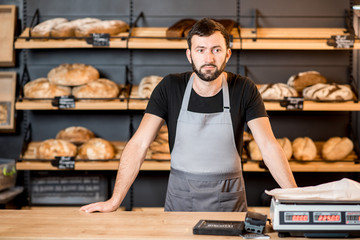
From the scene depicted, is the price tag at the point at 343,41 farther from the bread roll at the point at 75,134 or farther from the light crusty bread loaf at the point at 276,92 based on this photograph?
the bread roll at the point at 75,134

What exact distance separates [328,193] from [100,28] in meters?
2.24

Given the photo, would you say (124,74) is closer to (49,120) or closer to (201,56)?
(49,120)

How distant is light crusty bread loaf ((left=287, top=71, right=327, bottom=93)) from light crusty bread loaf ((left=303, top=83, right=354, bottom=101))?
0.10 m

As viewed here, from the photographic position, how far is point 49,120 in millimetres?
3484

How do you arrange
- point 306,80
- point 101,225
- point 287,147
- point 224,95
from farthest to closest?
point 306,80, point 287,147, point 224,95, point 101,225

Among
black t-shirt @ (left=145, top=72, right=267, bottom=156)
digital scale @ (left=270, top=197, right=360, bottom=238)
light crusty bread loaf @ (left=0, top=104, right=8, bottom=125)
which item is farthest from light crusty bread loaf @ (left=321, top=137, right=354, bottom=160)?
light crusty bread loaf @ (left=0, top=104, right=8, bottom=125)

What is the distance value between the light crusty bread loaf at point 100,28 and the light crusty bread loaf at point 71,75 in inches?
9.8

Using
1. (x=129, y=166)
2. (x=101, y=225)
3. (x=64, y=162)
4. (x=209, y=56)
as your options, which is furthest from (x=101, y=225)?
(x=64, y=162)

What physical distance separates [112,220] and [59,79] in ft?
6.05

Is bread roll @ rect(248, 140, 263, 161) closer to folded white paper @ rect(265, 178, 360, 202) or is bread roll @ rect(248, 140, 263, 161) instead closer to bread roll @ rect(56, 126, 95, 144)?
bread roll @ rect(56, 126, 95, 144)

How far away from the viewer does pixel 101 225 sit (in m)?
1.50

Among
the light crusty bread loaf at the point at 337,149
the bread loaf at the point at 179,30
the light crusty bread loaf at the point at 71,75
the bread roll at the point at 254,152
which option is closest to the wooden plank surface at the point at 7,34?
the light crusty bread loaf at the point at 71,75

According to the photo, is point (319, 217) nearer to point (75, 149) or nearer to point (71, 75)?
point (75, 149)

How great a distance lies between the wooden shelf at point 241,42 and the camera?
3023 millimetres
